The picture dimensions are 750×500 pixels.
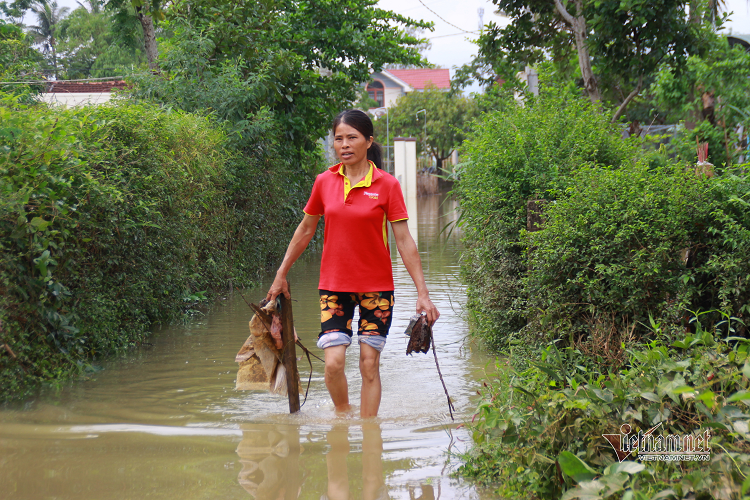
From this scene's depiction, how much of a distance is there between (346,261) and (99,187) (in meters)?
2.30

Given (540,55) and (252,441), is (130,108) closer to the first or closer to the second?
(252,441)

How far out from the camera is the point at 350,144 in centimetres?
415

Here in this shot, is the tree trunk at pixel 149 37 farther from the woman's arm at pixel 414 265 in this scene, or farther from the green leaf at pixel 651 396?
the green leaf at pixel 651 396

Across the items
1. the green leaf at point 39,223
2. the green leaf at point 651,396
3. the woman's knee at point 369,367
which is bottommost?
the woman's knee at point 369,367

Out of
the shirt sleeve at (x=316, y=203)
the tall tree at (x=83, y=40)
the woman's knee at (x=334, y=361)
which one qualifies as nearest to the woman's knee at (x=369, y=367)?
the woman's knee at (x=334, y=361)

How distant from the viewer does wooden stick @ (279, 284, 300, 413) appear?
447 cm

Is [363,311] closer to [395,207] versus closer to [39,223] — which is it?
[395,207]

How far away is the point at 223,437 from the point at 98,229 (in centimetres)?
236

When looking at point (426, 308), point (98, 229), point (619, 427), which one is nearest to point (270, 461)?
point (426, 308)

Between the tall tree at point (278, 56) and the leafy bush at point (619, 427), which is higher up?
the tall tree at point (278, 56)

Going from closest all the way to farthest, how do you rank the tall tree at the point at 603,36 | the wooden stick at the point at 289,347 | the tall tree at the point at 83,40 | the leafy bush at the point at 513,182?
the wooden stick at the point at 289,347, the leafy bush at the point at 513,182, the tall tree at the point at 603,36, the tall tree at the point at 83,40

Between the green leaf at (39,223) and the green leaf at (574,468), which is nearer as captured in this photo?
the green leaf at (574,468)

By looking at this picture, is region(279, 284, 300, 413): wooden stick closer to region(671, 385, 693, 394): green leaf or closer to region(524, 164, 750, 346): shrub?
region(524, 164, 750, 346): shrub

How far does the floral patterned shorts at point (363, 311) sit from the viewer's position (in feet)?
13.7
